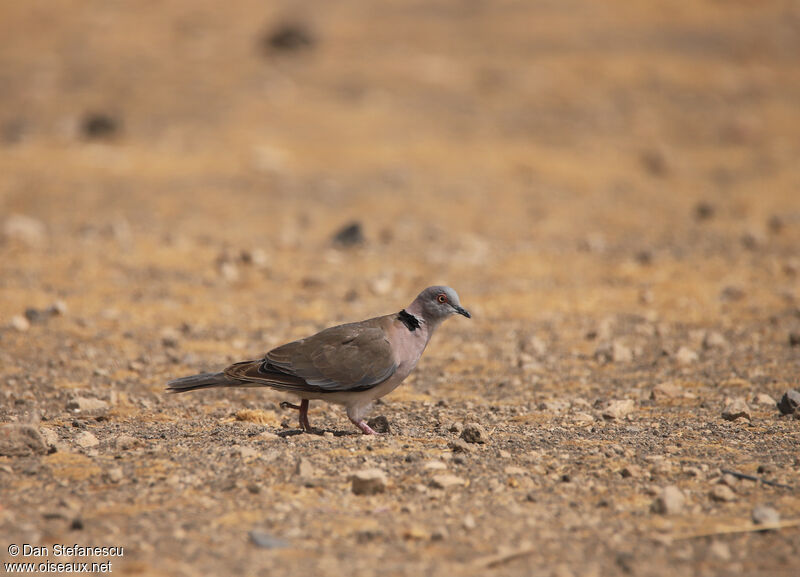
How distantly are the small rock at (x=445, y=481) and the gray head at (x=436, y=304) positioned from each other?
149 centimetres

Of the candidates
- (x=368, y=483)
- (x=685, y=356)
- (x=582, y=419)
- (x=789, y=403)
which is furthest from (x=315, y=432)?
(x=685, y=356)

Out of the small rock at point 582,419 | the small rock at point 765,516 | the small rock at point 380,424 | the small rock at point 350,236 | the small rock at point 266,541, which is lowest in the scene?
the small rock at point 266,541

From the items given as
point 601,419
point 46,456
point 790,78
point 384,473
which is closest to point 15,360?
point 46,456

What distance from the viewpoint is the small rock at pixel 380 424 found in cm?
590

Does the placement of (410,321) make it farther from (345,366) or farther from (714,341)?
(714,341)

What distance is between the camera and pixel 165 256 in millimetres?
11781

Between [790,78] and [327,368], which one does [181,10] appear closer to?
[790,78]

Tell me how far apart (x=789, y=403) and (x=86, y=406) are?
4726mm

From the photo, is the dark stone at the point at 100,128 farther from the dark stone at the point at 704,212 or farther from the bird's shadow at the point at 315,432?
the bird's shadow at the point at 315,432

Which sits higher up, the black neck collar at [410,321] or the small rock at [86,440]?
the black neck collar at [410,321]

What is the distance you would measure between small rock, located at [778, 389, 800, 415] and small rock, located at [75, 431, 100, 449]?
4.39m

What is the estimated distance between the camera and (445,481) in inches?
186

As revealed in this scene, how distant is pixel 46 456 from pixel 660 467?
3.28 m

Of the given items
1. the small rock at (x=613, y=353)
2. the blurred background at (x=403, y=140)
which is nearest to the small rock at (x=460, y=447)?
the small rock at (x=613, y=353)
